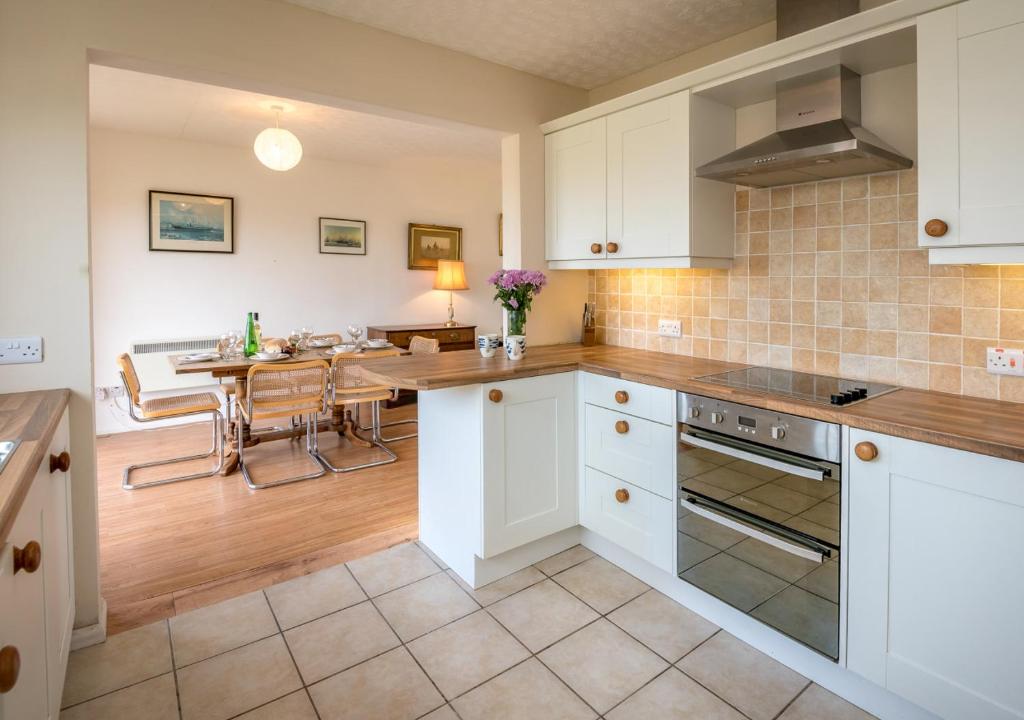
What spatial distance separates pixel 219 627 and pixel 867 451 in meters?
2.28

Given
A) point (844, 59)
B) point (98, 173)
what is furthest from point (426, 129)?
point (844, 59)

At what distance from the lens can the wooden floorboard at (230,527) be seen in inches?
95.0

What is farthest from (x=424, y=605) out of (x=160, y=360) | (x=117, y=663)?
(x=160, y=360)

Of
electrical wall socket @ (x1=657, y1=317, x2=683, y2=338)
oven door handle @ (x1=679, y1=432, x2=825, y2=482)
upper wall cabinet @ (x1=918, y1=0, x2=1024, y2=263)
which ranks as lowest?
oven door handle @ (x1=679, y1=432, x2=825, y2=482)

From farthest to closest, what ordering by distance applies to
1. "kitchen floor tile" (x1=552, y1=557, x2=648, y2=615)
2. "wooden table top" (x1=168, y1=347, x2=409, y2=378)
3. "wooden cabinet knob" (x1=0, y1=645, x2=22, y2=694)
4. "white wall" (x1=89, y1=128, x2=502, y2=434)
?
"white wall" (x1=89, y1=128, x2=502, y2=434)
"wooden table top" (x1=168, y1=347, x2=409, y2=378)
"kitchen floor tile" (x1=552, y1=557, x2=648, y2=615)
"wooden cabinet knob" (x1=0, y1=645, x2=22, y2=694)

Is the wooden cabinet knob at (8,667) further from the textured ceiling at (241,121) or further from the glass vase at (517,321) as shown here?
the textured ceiling at (241,121)

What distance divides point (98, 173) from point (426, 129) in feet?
8.95

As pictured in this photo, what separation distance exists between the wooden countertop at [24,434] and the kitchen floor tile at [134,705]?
0.88 m

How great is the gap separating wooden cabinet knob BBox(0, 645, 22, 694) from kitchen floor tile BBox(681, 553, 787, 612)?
74.9 inches

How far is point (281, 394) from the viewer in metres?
3.81

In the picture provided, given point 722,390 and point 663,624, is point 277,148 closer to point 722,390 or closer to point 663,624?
point 722,390

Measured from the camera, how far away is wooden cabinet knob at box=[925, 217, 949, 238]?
165cm

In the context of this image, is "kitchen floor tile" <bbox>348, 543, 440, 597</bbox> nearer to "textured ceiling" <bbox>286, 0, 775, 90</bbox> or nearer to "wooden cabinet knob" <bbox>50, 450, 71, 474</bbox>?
"wooden cabinet knob" <bbox>50, 450, 71, 474</bbox>

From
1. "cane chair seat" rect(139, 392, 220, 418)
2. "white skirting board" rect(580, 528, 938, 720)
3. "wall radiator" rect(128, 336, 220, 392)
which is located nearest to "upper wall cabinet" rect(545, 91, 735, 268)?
"white skirting board" rect(580, 528, 938, 720)
